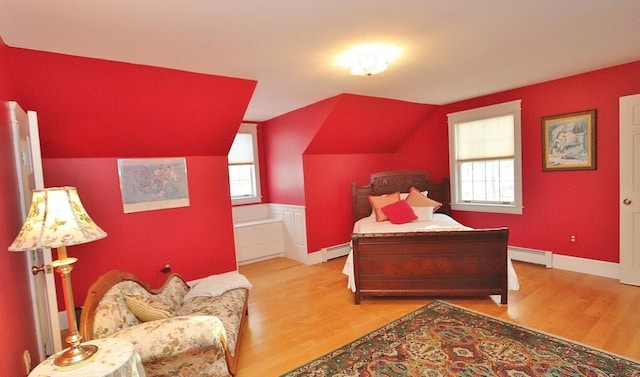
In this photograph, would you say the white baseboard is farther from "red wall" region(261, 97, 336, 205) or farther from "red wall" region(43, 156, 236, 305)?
"red wall" region(43, 156, 236, 305)

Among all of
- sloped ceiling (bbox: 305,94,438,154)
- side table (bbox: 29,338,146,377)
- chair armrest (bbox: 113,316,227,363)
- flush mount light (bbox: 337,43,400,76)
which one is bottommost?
chair armrest (bbox: 113,316,227,363)

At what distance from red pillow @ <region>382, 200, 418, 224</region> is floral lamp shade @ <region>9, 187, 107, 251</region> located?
350cm

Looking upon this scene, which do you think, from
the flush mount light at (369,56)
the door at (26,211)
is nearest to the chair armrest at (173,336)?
the door at (26,211)

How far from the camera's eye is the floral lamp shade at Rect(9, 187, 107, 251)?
1468 mm

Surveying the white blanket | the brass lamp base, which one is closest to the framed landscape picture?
the white blanket

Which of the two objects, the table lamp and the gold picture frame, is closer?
the table lamp

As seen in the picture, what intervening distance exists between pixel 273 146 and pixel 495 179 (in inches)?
143

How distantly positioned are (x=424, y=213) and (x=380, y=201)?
66 centimetres

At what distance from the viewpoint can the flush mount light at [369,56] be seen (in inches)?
105

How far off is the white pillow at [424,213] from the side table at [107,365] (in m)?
3.74

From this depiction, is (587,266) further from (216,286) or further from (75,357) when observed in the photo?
(75,357)

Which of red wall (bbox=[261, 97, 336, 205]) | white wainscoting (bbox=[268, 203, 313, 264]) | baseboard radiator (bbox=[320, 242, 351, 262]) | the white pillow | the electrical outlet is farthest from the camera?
baseboard radiator (bbox=[320, 242, 351, 262])

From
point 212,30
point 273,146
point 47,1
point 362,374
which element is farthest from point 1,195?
point 273,146

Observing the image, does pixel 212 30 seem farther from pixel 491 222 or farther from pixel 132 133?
pixel 491 222
